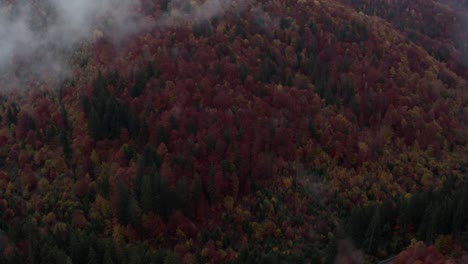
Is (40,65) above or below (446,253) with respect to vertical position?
above

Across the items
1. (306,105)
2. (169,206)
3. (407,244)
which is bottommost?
(407,244)

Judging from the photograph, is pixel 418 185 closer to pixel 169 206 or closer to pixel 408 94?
pixel 408 94

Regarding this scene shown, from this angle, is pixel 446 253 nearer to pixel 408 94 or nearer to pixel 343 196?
pixel 343 196

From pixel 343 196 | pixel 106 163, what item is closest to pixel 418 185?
pixel 343 196

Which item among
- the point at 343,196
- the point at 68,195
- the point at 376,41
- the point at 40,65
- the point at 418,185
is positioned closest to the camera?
the point at 68,195

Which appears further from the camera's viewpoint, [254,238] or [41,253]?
[254,238]

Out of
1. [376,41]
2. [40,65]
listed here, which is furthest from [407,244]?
[40,65]

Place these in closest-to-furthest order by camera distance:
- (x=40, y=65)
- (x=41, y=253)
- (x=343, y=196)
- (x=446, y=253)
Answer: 1. (x=41, y=253)
2. (x=446, y=253)
3. (x=343, y=196)
4. (x=40, y=65)
